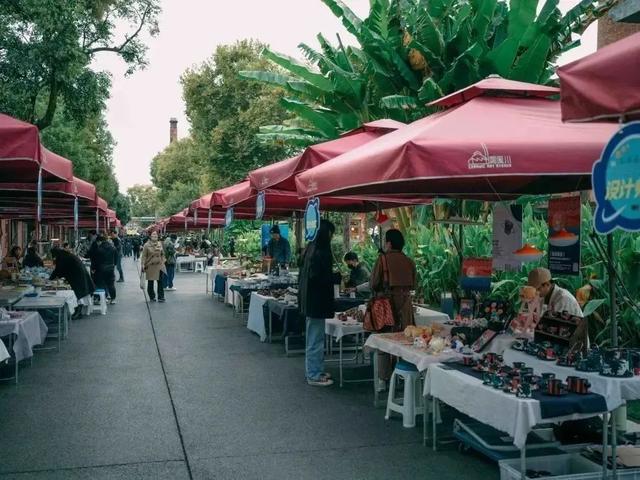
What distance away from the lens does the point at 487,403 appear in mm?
5078

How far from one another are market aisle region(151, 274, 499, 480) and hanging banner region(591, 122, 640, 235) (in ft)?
9.56

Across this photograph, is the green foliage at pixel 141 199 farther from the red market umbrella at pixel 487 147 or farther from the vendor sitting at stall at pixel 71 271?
the red market umbrella at pixel 487 147

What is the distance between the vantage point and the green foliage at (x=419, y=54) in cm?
1455

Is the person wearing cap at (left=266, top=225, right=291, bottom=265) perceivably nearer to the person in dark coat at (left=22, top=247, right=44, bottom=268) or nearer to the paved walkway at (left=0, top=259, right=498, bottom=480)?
the paved walkway at (left=0, top=259, right=498, bottom=480)

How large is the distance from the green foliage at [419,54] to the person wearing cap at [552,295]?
815 centimetres

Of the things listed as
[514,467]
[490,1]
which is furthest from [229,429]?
[490,1]

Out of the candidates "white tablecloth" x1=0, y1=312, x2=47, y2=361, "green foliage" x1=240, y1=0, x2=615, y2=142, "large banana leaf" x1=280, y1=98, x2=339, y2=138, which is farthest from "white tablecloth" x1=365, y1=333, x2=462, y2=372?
"large banana leaf" x1=280, y1=98, x2=339, y2=138

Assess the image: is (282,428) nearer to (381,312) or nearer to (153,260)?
(381,312)

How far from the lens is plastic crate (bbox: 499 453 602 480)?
16.4 feet

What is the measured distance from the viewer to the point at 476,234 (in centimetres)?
1302

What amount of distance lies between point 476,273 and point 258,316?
18.6 ft

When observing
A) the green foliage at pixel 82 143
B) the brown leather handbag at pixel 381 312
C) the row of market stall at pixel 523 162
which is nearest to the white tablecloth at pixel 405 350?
the row of market stall at pixel 523 162

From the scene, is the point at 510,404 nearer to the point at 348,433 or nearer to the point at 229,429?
the point at 348,433

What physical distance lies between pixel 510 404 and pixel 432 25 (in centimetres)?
1163
